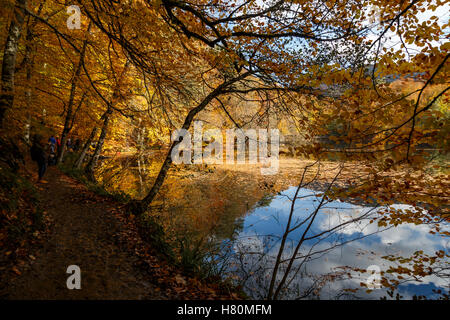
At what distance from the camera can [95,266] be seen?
384 centimetres

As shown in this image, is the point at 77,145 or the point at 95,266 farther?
the point at 77,145

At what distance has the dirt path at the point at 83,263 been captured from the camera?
3.13m

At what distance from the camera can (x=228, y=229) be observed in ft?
27.0

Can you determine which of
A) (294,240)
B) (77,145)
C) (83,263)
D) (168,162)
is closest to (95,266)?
(83,263)

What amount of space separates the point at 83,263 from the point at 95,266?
8.3 inches

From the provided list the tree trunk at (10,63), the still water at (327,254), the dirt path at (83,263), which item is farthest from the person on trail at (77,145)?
the still water at (327,254)

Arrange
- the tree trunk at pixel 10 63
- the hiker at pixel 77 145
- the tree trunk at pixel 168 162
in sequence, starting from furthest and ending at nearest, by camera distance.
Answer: the hiker at pixel 77 145 → the tree trunk at pixel 168 162 → the tree trunk at pixel 10 63

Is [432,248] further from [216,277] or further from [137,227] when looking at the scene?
[137,227]

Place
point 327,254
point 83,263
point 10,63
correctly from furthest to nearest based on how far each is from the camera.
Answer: point 327,254
point 10,63
point 83,263

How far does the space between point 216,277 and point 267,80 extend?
14.7ft

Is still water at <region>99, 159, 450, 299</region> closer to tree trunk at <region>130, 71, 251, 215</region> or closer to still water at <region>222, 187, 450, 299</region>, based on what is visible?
still water at <region>222, 187, 450, 299</region>

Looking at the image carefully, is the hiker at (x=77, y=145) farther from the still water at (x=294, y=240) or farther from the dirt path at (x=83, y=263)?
the dirt path at (x=83, y=263)

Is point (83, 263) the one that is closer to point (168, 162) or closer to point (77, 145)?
point (168, 162)

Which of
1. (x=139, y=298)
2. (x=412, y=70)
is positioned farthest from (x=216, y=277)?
(x=412, y=70)
